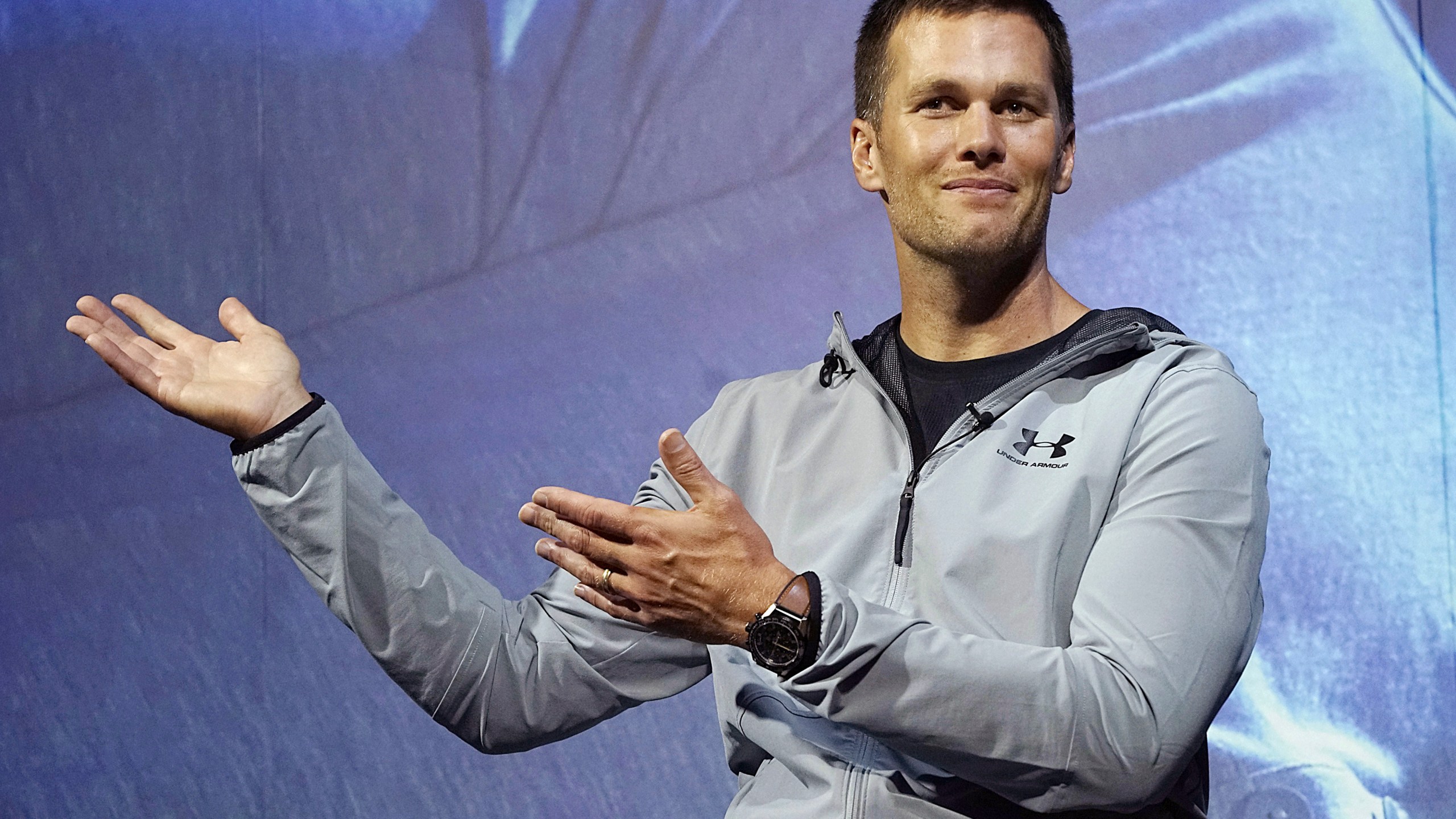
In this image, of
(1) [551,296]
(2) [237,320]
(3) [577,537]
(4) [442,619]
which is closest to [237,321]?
(2) [237,320]

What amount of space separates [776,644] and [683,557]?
10 cm

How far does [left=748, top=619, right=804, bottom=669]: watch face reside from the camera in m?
0.92

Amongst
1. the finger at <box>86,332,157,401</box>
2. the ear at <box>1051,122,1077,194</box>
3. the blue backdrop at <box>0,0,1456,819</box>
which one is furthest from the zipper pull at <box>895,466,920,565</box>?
the blue backdrop at <box>0,0,1456,819</box>

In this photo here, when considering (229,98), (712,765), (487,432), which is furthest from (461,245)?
(712,765)

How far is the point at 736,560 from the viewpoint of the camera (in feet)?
3.13

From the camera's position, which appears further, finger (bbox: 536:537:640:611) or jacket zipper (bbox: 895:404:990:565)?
jacket zipper (bbox: 895:404:990:565)

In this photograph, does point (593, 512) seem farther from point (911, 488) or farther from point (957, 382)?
point (957, 382)

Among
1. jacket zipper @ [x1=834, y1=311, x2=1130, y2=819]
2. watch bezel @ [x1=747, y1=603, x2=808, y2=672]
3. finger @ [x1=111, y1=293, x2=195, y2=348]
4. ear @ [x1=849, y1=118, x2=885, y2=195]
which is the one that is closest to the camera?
watch bezel @ [x1=747, y1=603, x2=808, y2=672]

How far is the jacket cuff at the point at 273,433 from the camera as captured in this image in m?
1.12

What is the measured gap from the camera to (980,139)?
1.29 metres

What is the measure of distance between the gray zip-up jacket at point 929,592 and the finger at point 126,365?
0.38ft

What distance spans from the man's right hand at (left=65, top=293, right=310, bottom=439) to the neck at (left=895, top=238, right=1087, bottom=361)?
0.66 m

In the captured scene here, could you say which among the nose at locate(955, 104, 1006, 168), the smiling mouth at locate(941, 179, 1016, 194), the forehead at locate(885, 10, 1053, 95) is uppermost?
the forehead at locate(885, 10, 1053, 95)

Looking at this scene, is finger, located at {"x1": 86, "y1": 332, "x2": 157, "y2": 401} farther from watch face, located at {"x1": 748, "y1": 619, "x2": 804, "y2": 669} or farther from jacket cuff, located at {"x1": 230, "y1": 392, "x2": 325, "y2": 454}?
watch face, located at {"x1": 748, "y1": 619, "x2": 804, "y2": 669}
